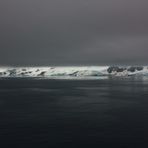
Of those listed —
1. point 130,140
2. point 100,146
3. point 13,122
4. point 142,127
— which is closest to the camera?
point 100,146

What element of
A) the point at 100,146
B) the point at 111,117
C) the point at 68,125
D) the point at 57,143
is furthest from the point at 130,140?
the point at 111,117

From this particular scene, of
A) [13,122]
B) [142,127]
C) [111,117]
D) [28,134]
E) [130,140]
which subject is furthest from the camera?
[111,117]

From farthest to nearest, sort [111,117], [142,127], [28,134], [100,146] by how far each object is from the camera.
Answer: [111,117], [142,127], [28,134], [100,146]

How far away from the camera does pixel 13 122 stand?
58.6m

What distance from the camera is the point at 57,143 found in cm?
4225

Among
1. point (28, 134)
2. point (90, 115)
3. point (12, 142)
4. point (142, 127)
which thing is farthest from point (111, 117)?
point (12, 142)

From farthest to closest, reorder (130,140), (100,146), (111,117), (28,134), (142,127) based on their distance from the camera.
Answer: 1. (111,117)
2. (142,127)
3. (28,134)
4. (130,140)
5. (100,146)

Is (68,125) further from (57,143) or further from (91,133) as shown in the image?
(57,143)

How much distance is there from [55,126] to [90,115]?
14.3 m

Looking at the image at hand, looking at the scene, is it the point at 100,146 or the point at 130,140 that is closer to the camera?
the point at 100,146

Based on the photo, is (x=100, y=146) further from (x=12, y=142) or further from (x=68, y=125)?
(x=68, y=125)

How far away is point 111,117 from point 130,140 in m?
21.6

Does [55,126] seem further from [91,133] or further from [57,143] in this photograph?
[57,143]

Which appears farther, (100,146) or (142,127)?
(142,127)
